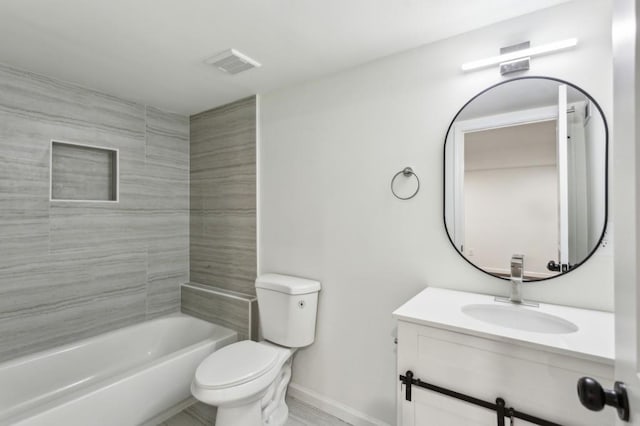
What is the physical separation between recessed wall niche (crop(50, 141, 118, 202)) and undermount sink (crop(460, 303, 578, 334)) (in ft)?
8.82

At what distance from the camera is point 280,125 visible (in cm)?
242

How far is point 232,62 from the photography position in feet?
6.45

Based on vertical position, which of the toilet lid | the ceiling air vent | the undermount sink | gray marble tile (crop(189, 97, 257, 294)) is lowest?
the toilet lid

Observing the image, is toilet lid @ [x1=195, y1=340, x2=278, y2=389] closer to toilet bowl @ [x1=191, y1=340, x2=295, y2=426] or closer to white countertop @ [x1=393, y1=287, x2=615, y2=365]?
toilet bowl @ [x1=191, y1=340, x2=295, y2=426]

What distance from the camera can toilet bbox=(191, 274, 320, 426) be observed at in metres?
1.66

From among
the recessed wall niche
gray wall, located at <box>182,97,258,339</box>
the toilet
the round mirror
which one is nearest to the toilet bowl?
the toilet

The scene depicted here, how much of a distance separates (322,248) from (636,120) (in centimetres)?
177

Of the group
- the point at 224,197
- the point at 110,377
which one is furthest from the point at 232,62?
the point at 110,377

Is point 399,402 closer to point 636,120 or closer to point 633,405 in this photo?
point 633,405

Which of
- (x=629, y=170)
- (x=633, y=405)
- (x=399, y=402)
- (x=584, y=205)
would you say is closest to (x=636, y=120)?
(x=629, y=170)

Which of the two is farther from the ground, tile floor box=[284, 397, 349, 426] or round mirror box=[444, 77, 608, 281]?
round mirror box=[444, 77, 608, 281]

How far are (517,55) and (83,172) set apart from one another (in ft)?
9.78

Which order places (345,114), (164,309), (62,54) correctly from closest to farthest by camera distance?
(62,54) < (345,114) < (164,309)

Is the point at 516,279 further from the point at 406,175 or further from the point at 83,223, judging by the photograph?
the point at 83,223
